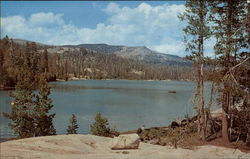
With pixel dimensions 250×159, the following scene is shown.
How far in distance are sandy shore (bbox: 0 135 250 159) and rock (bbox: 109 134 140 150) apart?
0.42 metres

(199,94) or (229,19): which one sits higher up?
(229,19)

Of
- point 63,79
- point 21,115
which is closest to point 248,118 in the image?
point 21,115

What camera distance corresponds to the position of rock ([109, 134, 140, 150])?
1500 cm

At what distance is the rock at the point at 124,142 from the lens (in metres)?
15.0

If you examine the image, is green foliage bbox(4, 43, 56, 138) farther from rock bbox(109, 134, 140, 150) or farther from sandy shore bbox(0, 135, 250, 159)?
rock bbox(109, 134, 140, 150)

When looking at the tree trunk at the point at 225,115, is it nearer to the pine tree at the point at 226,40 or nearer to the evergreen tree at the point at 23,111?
the pine tree at the point at 226,40

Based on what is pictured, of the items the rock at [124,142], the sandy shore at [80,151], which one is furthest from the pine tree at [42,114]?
the rock at [124,142]

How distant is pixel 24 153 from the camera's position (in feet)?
41.3

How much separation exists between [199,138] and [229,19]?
25.7 ft

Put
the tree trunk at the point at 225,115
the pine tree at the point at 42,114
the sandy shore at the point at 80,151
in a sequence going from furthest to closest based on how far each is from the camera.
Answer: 1. the pine tree at the point at 42,114
2. the tree trunk at the point at 225,115
3. the sandy shore at the point at 80,151

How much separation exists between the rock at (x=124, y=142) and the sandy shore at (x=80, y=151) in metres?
0.42

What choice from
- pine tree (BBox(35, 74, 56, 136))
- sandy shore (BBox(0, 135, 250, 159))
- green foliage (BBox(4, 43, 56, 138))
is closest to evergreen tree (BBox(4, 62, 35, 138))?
green foliage (BBox(4, 43, 56, 138))

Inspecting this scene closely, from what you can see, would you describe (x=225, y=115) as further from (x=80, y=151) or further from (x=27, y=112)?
(x=27, y=112)

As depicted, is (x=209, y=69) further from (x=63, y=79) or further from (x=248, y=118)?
(x=63, y=79)
